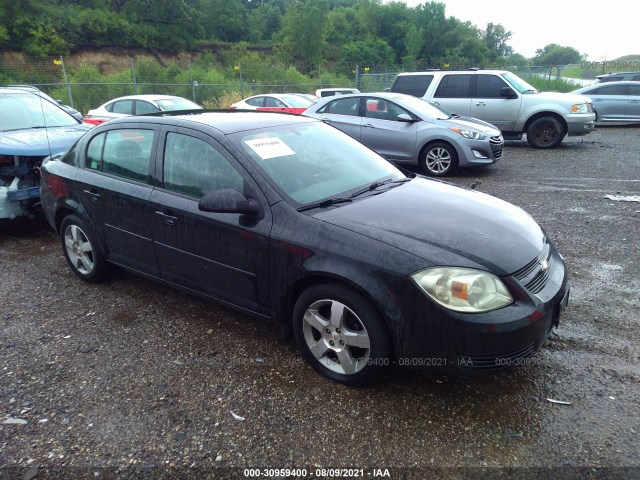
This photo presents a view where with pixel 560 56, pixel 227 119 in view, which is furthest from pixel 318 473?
pixel 560 56

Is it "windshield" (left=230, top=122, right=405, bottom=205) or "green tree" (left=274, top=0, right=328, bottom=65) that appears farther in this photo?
"green tree" (left=274, top=0, right=328, bottom=65)

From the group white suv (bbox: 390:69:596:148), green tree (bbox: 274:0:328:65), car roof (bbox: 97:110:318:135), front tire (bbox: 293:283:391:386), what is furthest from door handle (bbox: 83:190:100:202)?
green tree (bbox: 274:0:328:65)

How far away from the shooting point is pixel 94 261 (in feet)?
13.9

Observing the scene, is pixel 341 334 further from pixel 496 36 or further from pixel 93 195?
pixel 496 36

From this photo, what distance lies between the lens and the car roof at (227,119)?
11.4ft

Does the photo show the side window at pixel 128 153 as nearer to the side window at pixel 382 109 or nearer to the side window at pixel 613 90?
the side window at pixel 382 109

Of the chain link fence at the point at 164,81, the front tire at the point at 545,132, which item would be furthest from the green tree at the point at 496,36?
the front tire at the point at 545,132

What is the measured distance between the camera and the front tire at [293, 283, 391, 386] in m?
2.62

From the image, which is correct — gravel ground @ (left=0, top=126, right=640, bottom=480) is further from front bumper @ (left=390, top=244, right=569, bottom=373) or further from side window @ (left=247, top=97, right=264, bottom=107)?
side window @ (left=247, top=97, right=264, bottom=107)

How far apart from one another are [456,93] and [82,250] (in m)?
9.87

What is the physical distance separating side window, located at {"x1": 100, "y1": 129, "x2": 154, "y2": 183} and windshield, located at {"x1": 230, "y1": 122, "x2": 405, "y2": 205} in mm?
857

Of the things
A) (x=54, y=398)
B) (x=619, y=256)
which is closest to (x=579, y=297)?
(x=619, y=256)

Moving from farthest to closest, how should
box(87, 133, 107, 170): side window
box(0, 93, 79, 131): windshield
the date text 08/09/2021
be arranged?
box(0, 93, 79, 131): windshield → box(87, 133, 107, 170): side window → the date text 08/09/2021

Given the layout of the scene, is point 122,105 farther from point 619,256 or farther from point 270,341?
point 619,256
